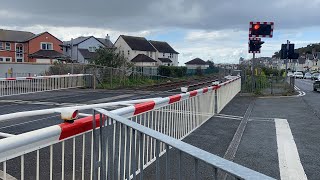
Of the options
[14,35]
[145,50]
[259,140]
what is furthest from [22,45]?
[259,140]

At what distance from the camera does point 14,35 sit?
2633 inches

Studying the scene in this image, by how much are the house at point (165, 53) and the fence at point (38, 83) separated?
58177mm

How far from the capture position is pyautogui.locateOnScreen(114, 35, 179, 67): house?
70.6m


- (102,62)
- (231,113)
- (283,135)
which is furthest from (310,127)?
(102,62)

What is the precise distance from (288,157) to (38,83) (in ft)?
48.4

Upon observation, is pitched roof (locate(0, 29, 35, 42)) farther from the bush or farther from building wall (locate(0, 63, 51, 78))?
building wall (locate(0, 63, 51, 78))

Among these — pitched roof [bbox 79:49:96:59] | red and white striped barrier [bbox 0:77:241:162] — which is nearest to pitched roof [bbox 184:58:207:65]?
pitched roof [bbox 79:49:96:59]

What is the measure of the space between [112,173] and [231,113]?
925cm

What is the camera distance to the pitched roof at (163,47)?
84750mm

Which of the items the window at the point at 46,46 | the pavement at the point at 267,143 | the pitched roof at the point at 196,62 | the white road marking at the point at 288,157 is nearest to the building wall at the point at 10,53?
the window at the point at 46,46

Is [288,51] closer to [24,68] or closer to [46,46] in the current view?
[24,68]

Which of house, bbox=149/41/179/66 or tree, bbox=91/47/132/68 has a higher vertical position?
house, bbox=149/41/179/66

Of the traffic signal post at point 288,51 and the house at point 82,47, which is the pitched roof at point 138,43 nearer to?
the house at point 82,47

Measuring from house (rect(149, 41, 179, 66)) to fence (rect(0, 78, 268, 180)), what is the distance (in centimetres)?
7809
